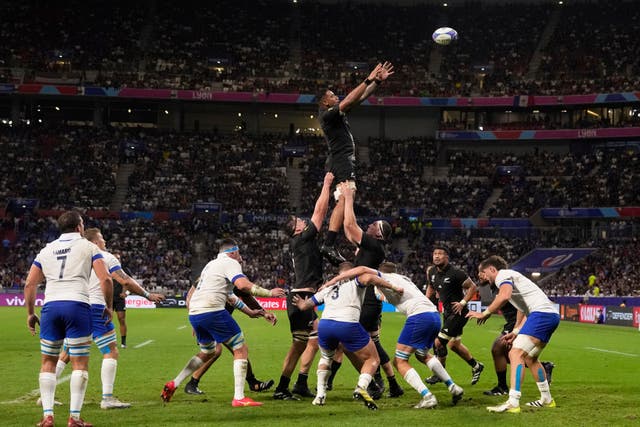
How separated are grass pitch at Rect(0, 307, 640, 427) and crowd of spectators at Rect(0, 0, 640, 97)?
46824 mm

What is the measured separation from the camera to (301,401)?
39.2 feet

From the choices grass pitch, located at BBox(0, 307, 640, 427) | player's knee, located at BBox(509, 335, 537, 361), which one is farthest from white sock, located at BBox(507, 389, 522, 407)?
player's knee, located at BBox(509, 335, 537, 361)

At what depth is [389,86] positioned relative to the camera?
226 ft

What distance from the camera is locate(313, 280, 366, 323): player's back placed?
10780 millimetres

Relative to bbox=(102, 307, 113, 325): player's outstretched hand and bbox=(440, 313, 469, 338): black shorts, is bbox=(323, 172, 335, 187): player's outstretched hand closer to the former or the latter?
bbox=(102, 307, 113, 325): player's outstretched hand

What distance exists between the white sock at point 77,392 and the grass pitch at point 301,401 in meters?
0.55

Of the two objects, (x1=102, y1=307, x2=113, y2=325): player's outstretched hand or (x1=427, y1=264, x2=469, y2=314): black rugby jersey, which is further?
(x1=427, y1=264, x2=469, y2=314): black rugby jersey

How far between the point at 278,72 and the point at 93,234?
5955 centimetres

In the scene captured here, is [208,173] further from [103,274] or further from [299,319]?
[103,274]

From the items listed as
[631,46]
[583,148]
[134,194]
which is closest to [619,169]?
[583,148]

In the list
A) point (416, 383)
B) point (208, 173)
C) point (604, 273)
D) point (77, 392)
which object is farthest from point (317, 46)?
point (77, 392)

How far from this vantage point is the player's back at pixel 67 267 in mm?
9539

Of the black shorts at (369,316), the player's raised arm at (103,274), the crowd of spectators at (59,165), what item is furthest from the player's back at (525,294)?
the crowd of spectators at (59,165)

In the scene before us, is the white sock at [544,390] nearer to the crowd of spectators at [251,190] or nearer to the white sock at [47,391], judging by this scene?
the white sock at [47,391]
